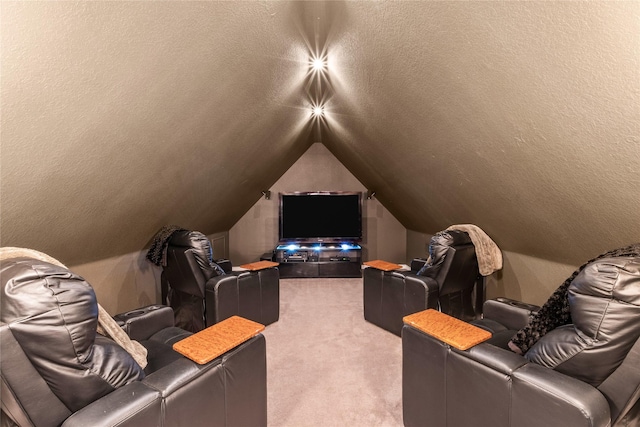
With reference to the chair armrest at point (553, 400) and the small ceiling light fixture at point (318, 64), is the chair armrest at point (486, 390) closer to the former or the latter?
the chair armrest at point (553, 400)

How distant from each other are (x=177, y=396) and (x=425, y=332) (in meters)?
1.20

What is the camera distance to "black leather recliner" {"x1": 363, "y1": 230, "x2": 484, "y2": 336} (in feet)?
9.49

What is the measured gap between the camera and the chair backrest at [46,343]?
966 mm

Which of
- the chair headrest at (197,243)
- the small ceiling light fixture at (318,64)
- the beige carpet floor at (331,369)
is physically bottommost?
the beige carpet floor at (331,369)

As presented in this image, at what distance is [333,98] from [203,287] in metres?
2.48

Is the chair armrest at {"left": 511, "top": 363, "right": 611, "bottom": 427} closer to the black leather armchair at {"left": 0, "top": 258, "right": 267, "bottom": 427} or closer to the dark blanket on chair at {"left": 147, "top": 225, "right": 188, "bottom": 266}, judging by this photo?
the black leather armchair at {"left": 0, "top": 258, "right": 267, "bottom": 427}

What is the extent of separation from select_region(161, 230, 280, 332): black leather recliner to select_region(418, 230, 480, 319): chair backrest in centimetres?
175

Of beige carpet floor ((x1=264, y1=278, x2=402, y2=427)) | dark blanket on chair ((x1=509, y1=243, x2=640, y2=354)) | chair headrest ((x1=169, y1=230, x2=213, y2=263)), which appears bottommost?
beige carpet floor ((x1=264, y1=278, x2=402, y2=427))

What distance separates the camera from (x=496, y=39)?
1.48 metres

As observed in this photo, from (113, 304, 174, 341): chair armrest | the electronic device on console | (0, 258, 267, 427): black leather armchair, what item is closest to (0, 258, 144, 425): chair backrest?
(0, 258, 267, 427): black leather armchair

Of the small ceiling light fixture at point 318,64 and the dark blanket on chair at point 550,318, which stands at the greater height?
→ the small ceiling light fixture at point 318,64

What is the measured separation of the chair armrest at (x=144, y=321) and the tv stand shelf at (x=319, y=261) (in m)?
3.17

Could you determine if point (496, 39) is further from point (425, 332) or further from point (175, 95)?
point (175, 95)

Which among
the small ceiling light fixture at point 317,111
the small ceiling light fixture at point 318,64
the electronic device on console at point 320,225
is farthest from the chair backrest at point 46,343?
the electronic device on console at point 320,225
